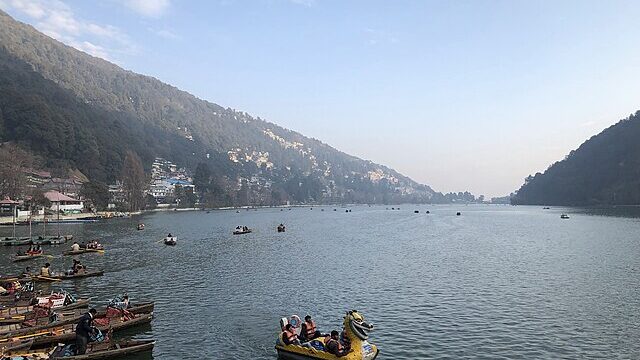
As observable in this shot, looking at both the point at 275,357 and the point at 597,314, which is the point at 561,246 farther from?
the point at 275,357

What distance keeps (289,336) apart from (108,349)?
8.67 m

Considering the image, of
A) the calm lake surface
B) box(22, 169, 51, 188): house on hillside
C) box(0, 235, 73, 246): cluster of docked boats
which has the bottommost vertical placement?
the calm lake surface

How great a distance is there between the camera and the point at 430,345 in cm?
2458

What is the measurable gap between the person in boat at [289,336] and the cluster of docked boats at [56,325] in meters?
6.62

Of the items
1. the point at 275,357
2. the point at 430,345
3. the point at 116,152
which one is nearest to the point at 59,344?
the point at 275,357

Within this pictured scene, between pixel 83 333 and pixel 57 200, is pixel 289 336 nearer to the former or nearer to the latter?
pixel 83 333

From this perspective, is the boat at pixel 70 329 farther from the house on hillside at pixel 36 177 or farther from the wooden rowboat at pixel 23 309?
the house on hillside at pixel 36 177

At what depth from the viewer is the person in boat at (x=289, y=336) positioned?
74.7 feet

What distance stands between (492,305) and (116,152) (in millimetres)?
187655

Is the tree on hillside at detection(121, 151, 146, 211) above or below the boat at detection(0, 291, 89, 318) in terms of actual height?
above

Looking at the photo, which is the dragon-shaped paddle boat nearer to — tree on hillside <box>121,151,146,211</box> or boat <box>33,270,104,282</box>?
boat <box>33,270,104,282</box>

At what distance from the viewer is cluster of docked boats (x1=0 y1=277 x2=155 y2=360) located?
21.4 m

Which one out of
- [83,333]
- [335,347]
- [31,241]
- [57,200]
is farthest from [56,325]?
[57,200]

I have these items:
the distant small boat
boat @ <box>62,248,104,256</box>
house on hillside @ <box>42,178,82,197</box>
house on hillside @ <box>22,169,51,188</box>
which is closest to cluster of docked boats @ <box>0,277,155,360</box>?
boat @ <box>62,248,104,256</box>
